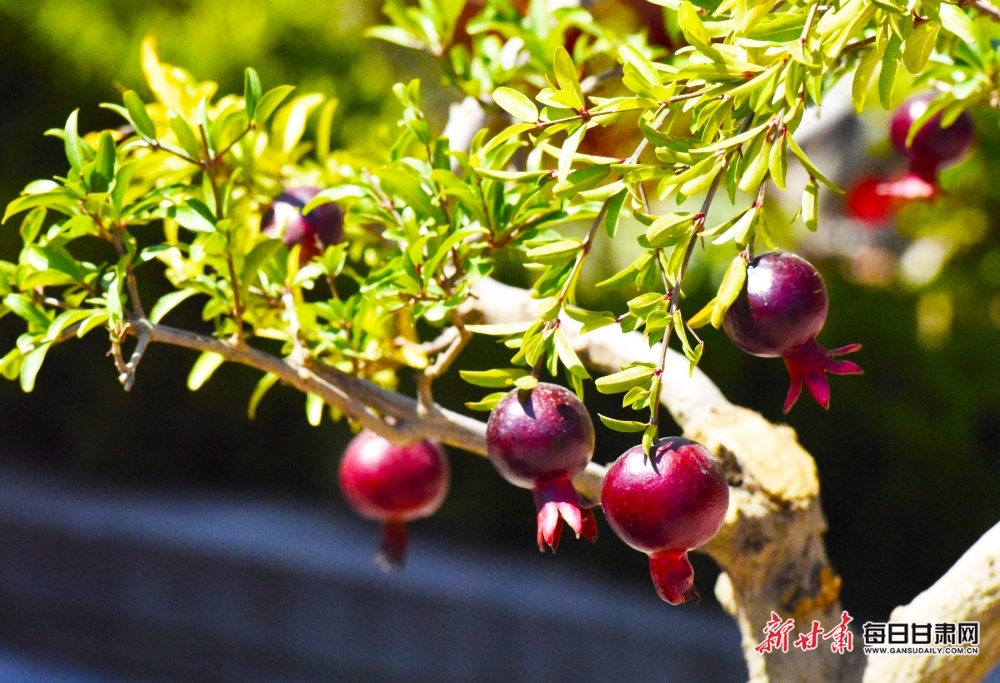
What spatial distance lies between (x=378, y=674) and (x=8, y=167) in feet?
5.60

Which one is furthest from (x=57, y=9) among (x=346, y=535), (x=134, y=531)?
(x=346, y=535)

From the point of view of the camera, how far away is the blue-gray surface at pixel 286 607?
8.09 ft

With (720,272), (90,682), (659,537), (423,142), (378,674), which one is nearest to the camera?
(659,537)

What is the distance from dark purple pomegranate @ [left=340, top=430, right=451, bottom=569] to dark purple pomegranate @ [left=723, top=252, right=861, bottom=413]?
47 cm

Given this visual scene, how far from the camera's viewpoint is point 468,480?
2.81 m

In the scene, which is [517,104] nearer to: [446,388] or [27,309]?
[27,309]

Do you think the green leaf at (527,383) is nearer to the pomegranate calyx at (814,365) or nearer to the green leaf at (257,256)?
the pomegranate calyx at (814,365)

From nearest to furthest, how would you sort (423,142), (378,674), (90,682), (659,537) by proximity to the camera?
(659,537)
(423,142)
(378,674)
(90,682)

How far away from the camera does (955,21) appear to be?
0.54 meters

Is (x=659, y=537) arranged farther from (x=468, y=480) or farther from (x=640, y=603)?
(x=468, y=480)

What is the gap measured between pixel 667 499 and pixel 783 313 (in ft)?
0.39

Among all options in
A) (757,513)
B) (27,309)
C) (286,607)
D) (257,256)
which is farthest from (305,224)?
A: (286,607)

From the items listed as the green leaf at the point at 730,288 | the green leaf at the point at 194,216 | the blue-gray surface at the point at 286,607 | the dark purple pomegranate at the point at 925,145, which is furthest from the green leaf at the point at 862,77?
the blue-gray surface at the point at 286,607

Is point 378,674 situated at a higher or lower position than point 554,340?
lower
